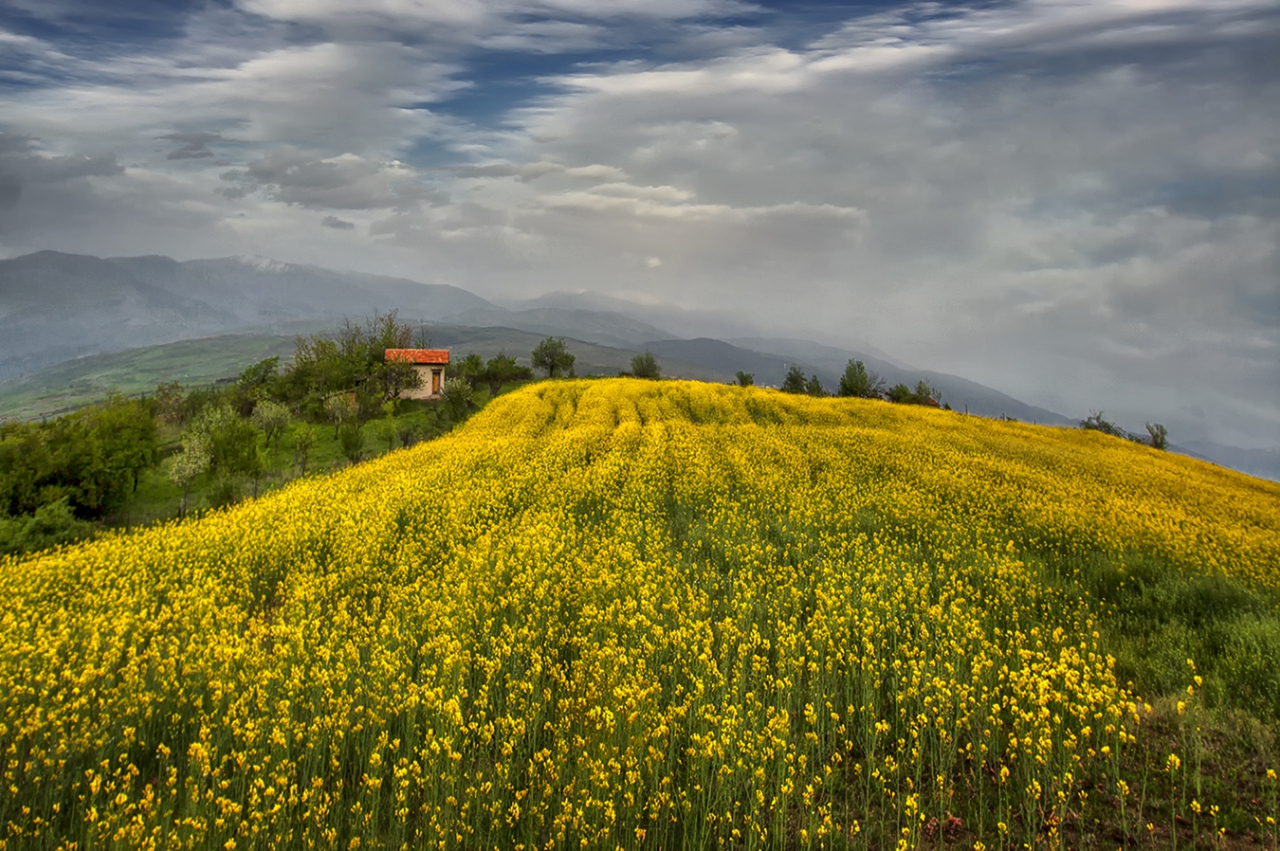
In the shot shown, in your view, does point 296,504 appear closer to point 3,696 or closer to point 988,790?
point 3,696

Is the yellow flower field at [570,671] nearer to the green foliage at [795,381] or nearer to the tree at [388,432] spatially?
the tree at [388,432]

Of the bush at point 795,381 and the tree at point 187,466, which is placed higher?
the bush at point 795,381

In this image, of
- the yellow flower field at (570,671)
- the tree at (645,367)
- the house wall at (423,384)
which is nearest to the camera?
the yellow flower field at (570,671)

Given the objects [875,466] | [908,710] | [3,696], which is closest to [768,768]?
[908,710]

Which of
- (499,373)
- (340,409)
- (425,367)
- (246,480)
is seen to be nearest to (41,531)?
(246,480)

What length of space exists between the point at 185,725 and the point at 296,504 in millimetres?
10504

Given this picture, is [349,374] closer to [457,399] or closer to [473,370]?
[473,370]

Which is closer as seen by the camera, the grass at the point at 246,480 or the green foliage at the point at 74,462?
the green foliage at the point at 74,462

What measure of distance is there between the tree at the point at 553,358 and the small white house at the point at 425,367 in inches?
528

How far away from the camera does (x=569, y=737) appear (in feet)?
22.1

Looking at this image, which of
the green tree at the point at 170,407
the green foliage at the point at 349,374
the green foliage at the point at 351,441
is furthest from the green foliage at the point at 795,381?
the green tree at the point at 170,407

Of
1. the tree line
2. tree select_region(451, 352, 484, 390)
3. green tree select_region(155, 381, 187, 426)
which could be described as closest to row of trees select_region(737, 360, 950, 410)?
tree select_region(451, 352, 484, 390)

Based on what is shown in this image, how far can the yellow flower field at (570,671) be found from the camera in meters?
5.65

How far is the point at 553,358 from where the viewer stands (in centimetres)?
7119
